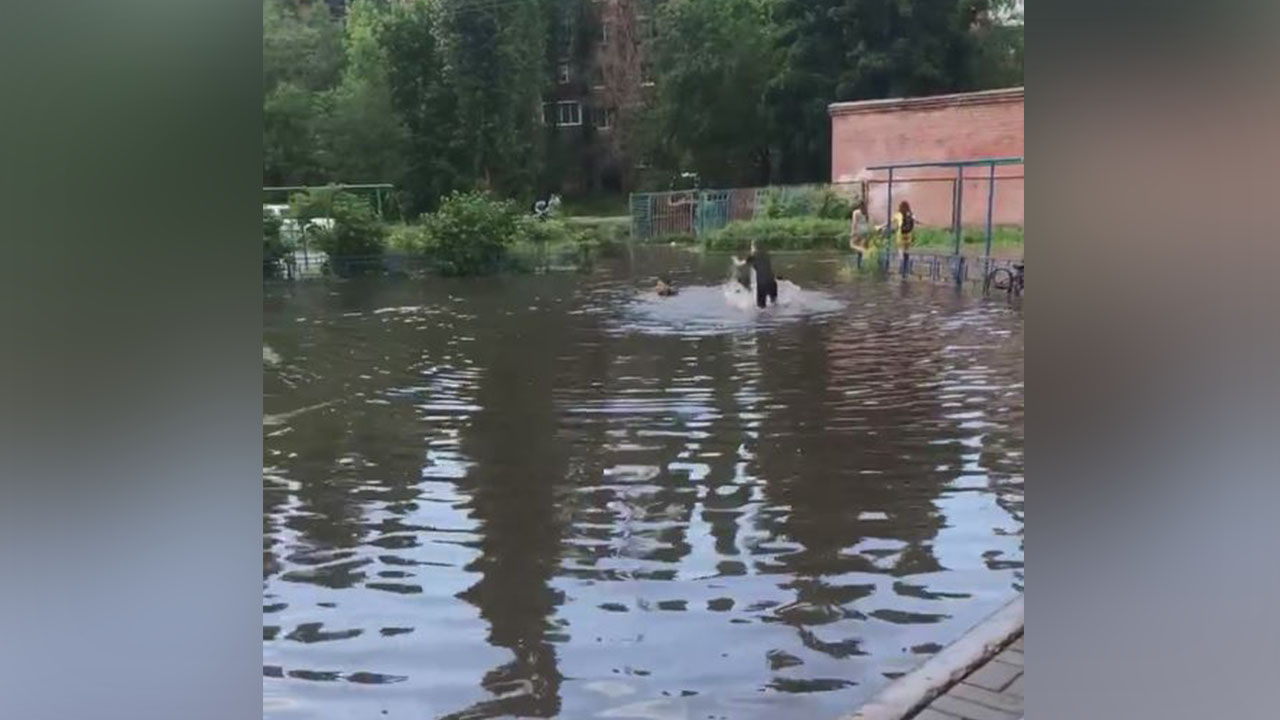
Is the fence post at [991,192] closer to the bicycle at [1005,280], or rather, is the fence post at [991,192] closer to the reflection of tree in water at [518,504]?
the bicycle at [1005,280]

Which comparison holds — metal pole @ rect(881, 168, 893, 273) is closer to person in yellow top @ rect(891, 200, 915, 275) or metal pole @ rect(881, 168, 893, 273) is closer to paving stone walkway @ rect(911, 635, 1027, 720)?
person in yellow top @ rect(891, 200, 915, 275)

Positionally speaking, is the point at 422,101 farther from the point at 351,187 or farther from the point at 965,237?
the point at 965,237

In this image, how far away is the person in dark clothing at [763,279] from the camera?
399 centimetres

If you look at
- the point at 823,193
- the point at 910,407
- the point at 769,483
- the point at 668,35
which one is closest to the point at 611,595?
the point at 769,483

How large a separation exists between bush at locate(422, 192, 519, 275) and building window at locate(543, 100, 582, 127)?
336 mm

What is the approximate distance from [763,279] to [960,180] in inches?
30.6

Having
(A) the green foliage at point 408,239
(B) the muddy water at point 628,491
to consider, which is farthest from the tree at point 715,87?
(A) the green foliage at point 408,239

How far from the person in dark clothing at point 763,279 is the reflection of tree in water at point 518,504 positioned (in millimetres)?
756

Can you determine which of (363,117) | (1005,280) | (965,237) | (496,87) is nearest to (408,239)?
(363,117)

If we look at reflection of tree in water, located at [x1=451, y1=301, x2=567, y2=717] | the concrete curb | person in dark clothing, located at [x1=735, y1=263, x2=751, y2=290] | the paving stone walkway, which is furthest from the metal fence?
the paving stone walkway

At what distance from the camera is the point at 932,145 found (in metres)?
3.66
